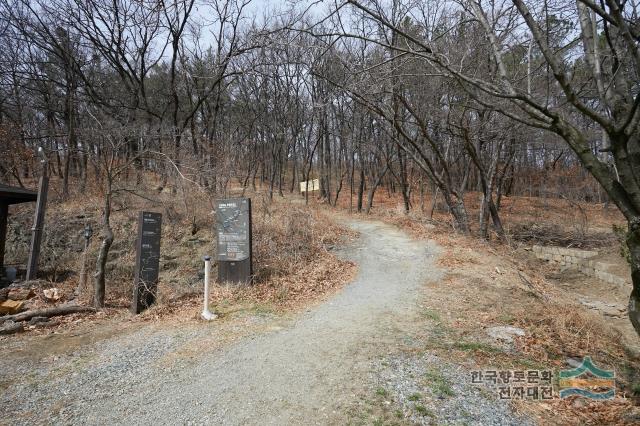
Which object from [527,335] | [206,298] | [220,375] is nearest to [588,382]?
[527,335]

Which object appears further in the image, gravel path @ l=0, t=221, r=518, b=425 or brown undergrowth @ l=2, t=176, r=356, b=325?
brown undergrowth @ l=2, t=176, r=356, b=325

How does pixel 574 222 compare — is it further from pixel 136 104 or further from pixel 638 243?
pixel 136 104

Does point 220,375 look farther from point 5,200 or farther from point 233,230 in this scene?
point 5,200

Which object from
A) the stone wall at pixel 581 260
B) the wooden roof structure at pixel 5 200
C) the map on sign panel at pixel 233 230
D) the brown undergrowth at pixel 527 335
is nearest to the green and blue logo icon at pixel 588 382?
the brown undergrowth at pixel 527 335

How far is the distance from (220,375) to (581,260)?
47.6ft

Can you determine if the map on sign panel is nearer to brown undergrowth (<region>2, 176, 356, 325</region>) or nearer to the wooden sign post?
the wooden sign post

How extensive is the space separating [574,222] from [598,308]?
981 centimetres

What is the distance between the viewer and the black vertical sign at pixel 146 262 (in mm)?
7196

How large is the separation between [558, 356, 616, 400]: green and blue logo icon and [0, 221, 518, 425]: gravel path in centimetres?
109

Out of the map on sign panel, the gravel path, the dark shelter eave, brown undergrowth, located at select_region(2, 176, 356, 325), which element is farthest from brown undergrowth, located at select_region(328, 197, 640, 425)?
the dark shelter eave

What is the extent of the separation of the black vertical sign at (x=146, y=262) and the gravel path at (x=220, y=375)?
1.28m

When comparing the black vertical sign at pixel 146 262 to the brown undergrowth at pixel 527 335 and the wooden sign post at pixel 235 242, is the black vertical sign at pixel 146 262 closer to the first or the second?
the wooden sign post at pixel 235 242

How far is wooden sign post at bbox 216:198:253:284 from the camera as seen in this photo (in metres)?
7.81

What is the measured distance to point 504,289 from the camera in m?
7.55
